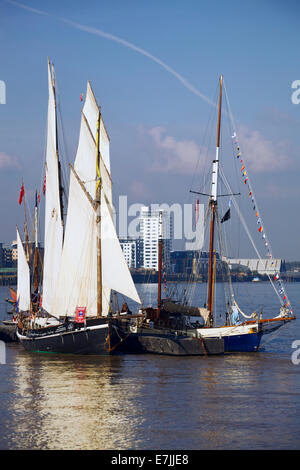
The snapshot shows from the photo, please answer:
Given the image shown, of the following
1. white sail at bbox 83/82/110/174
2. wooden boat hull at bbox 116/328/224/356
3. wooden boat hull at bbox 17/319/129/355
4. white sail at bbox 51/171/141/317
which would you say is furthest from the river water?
white sail at bbox 83/82/110/174

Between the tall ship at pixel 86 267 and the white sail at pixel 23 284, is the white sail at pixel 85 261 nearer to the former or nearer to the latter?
the tall ship at pixel 86 267

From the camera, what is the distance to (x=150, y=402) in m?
33.9

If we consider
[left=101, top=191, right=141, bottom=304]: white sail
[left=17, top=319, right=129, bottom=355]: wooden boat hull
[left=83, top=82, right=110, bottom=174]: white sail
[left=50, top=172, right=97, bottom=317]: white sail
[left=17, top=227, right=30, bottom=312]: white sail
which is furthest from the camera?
[left=17, top=227, right=30, bottom=312]: white sail

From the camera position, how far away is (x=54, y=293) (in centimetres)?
5650

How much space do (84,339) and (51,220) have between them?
51.0 ft

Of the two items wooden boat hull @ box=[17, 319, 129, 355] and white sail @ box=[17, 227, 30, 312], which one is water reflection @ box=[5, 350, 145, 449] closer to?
wooden boat hull @ box=[17, 319, 129, 355]

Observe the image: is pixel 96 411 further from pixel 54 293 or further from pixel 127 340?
pixel 54 293

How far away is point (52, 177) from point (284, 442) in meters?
39.8

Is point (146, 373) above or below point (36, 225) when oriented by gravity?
Answer: below

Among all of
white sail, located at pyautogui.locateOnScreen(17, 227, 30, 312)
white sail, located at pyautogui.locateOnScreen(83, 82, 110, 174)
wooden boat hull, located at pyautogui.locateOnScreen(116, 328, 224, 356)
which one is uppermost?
white sail, located at pyautogui.locateOnScreen(83, 82, 110, 174)

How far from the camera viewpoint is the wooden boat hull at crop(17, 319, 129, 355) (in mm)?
48906

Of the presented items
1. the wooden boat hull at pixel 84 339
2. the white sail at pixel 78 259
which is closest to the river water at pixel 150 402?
the wooden boat hull at pixel 84 339

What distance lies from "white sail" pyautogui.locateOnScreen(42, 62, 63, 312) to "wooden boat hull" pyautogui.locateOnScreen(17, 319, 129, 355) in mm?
7192
